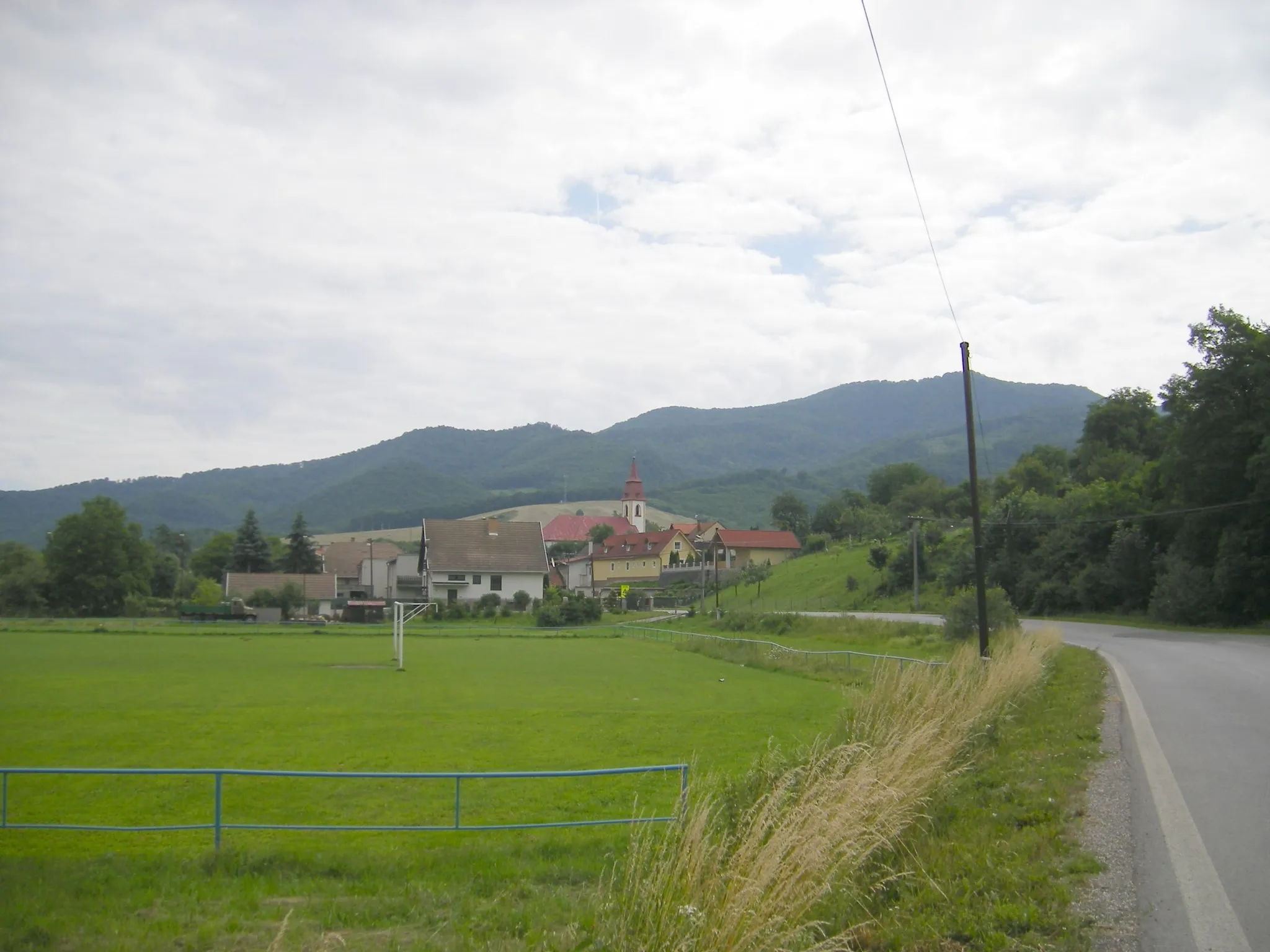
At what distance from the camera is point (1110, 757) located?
11.7 meters

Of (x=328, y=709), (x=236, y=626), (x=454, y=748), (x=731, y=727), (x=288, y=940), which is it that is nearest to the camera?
(x=288, y=940)

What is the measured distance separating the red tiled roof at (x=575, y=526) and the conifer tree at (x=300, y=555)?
215 feet

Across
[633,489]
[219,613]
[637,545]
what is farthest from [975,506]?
[633,489]

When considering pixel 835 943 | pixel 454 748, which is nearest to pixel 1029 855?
pixel 835 943

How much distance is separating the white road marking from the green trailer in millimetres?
66298

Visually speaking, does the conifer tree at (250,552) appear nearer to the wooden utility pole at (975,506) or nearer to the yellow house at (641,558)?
the yellow house at (641,558)

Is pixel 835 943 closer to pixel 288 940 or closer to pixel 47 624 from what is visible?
pixel 288 940

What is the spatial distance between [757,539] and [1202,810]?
110 metres

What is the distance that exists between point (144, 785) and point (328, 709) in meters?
9.17

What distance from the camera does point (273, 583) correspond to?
318 ft

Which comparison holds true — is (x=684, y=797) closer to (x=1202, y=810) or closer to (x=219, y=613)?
(x=1202, y=810)

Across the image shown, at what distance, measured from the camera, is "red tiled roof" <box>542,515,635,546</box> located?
6831 inches

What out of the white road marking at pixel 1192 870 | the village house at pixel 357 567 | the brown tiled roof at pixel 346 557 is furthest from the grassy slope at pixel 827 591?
the white road marking at pixel 1192 870

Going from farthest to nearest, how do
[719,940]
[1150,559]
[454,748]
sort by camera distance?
[1150,559], [454,748], [719,940]
